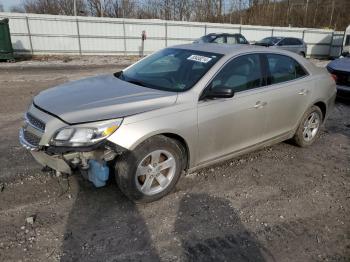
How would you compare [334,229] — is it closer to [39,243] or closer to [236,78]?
[236,78]

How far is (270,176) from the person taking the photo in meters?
4.20

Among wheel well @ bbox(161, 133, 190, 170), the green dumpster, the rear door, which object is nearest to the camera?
wheel well @ bbox(161, 133, 190, 170)

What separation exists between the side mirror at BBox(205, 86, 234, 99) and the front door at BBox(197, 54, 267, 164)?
0.22 feet

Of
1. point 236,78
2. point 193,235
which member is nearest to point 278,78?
point 236,78

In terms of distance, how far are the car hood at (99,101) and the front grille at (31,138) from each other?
290 mm

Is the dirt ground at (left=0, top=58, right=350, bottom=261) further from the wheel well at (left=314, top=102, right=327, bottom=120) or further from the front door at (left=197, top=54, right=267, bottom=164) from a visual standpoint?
the wheel well at (left=314, top=102, right=327, bottom=120)

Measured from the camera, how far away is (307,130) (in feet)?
16.8

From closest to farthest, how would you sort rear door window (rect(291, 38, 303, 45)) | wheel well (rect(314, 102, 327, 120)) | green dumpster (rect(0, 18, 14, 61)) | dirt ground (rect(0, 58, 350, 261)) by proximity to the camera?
1. dirt ground (rect(0, 58, 350, 261))
2. wheel well (rect(314, 102, 327, 120))
3. green dumpster (rect(0, 18, 14, 61))
4. rear door window (rect(291, 38, 303, 45))

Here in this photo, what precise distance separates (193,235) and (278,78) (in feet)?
8.41

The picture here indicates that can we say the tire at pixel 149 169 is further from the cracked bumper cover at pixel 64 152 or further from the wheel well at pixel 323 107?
the wheel well at pixel 323 107

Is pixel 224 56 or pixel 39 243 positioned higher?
pixel 224 56

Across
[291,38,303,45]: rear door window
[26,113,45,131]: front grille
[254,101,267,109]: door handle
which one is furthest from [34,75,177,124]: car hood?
[291,38,303,45]: rear door window

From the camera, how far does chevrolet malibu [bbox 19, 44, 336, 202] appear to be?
300 cm

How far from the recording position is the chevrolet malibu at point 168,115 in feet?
9.86
